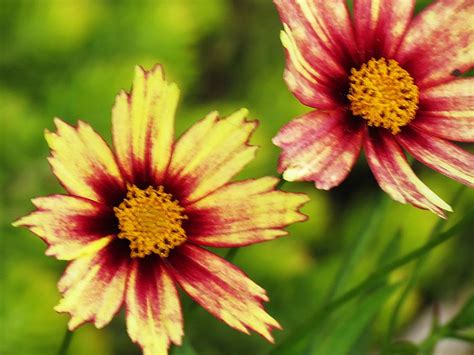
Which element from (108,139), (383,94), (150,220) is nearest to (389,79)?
(383,94)

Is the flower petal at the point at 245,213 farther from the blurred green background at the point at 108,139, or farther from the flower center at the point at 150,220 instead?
the blurred green background at the point at 108,139

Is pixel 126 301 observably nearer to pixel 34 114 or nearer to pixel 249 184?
pixel 249 184

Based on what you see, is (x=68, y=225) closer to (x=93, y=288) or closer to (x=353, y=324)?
(x=93, y=288)

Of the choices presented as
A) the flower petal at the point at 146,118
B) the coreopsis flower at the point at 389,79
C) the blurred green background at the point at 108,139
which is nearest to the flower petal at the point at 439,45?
the coreopsis flower at the point at 389,79

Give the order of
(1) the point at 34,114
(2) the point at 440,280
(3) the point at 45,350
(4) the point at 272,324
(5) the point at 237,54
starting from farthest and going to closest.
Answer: (5) the point at 237,54 < (2) the point at 440,280 < (1) the point at 34,114 < (3) the point at 45,350 < (4) the point at 272,324

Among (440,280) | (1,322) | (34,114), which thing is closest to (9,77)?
(34,114)
